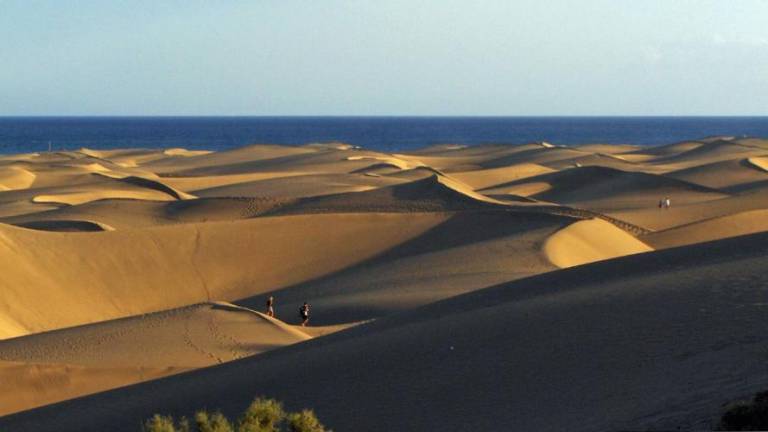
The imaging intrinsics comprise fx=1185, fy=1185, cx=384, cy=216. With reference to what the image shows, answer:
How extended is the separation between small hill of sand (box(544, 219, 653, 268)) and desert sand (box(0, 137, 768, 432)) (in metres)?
0.08

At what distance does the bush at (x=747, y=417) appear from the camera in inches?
273

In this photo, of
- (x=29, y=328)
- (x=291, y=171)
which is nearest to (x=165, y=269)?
(x=29, y=328)

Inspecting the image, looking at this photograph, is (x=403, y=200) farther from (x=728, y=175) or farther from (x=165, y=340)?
(x=728, y=175)

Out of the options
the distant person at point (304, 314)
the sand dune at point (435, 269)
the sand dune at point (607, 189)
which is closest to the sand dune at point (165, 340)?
the distant person at point (304, 314)

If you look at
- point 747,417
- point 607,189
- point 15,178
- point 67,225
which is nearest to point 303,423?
point 747,417

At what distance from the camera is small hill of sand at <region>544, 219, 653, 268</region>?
81.0 ft

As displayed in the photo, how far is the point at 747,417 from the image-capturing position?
23.0ft

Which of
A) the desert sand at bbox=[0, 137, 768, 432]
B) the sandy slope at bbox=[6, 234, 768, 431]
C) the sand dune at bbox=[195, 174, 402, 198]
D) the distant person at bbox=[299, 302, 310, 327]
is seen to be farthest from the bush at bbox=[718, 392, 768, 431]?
the sand dune at bbox=[195, 174, 402, 198]

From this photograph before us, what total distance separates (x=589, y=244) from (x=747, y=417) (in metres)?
19.2

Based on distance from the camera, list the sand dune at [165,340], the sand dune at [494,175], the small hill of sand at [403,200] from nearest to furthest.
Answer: the sand dune at [165,340], the small hill of sand at [403,200], the sand dune at [494,175]

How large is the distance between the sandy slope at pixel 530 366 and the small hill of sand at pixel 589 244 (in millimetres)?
9572

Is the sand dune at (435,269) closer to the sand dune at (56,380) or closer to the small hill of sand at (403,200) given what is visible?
the small hill of sand at (403,200)

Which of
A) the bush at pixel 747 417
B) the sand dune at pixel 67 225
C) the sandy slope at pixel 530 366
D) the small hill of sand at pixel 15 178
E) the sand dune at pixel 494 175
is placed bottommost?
the small hill of sand at pixel 15 178

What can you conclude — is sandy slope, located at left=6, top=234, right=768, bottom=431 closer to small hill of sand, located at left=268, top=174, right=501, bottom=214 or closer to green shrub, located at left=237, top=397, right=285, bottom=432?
green shrub, located at left=237, top=397, right=285, bottom=432
